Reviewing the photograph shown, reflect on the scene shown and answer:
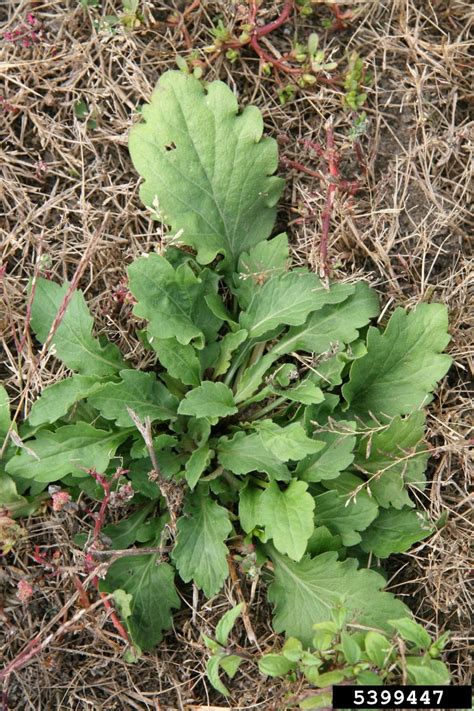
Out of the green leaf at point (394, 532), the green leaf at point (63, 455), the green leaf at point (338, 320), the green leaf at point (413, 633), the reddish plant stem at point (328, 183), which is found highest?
the reddish plant stem at point (328, 183)

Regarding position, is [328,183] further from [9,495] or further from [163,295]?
[9,495]

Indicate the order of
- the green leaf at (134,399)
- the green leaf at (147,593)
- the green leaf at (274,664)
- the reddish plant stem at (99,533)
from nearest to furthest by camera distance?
the green leaf at (274,664) → the reddish plant stem at (99,533) → the green leaf at (134,399) → the green leaf at (147,593)

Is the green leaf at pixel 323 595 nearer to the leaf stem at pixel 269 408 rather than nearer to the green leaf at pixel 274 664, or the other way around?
the green leaf at pixel 274 664

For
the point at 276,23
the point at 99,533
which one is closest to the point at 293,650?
the point at 99,533

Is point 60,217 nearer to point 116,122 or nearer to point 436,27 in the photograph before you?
point 116,122

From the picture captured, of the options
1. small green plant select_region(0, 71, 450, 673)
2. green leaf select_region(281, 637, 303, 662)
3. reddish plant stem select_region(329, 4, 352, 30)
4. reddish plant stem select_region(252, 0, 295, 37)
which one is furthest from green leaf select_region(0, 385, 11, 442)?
reddish plant stem select_region(329, 4, 352, 30)

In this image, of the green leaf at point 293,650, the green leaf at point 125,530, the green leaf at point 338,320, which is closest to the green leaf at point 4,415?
the green leaf at point 125,530

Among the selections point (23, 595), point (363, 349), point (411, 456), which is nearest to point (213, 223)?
point (363, 349)
